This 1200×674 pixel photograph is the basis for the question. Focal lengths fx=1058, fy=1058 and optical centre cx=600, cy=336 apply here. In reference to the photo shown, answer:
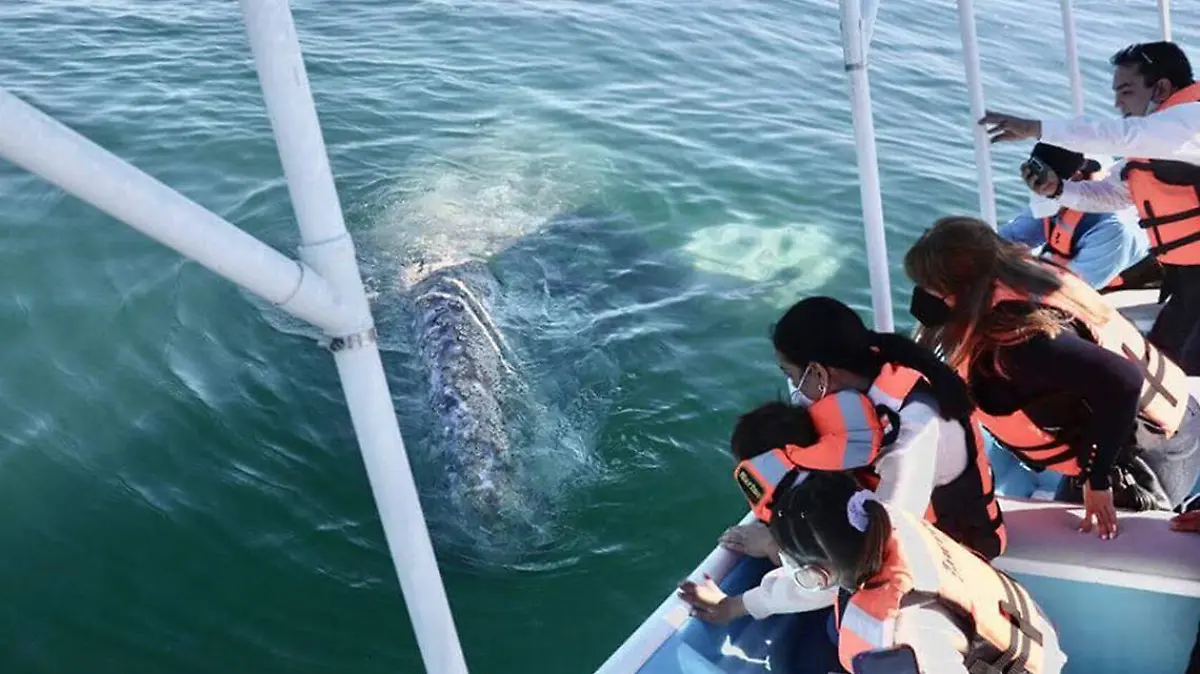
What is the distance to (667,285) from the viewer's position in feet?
37.1

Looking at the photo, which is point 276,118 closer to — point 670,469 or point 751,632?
point 751,632

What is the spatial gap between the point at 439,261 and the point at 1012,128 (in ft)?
24.8

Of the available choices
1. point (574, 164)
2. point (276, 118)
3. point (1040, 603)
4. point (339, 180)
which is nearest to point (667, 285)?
point (574, 164)

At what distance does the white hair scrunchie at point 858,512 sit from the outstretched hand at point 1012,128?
2253 millimetres

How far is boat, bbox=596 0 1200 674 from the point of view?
13.2 ft

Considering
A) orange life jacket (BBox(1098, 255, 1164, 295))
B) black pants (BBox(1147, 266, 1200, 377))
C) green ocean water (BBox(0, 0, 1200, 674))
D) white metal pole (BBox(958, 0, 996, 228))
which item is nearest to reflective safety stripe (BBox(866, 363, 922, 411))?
white metal pole (BBox(958, 0, 996, 228))

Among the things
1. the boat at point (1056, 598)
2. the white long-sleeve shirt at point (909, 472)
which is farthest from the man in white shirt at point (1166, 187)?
the white long-sleeve shirt at point (909, 472)

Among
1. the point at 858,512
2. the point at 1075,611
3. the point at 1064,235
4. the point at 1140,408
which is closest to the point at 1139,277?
the point at 1064,235

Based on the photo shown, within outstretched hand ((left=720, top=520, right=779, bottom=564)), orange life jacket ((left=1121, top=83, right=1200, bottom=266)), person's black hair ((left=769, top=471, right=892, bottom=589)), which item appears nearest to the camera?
person's black hair ((left=769, top=471, right=892, bottom=589))

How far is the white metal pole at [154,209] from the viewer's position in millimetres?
1977

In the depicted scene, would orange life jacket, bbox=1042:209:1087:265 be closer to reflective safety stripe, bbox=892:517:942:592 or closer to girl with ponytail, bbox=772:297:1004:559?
girl with ponytail, bbox=772:297:1004:559

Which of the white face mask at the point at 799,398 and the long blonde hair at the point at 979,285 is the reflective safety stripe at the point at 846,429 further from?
the long blonde hair at the point at 979,285

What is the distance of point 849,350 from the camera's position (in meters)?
4.00

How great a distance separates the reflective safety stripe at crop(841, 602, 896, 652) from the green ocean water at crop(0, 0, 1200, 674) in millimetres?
3352
